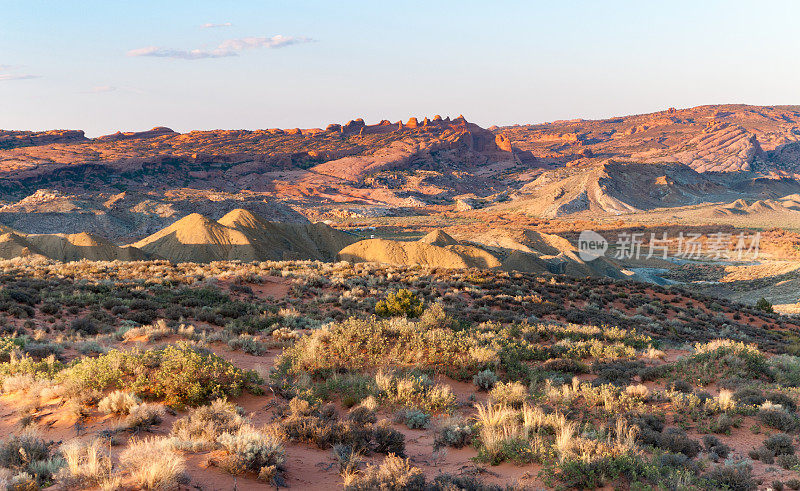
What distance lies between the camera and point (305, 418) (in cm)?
638

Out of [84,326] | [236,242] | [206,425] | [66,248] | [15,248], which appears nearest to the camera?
[206,425]

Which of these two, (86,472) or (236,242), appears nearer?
(86,472)

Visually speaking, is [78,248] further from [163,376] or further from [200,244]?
[163,376]

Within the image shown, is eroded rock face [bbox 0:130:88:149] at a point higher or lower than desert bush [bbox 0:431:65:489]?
higher

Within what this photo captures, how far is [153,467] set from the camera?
434 centimetres

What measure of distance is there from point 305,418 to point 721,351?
375 inches

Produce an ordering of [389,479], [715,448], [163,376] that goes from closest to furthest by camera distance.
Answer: [389,479] < [715,448] < [163,376]

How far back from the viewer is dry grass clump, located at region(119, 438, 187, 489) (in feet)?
14.2

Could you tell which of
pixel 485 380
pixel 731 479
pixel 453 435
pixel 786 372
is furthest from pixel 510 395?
pixel 786 372

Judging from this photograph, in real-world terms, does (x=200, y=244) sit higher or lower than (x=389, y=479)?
lower

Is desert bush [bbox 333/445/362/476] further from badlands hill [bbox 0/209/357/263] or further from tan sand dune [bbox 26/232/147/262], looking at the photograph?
tan sand dune [bbox 26/232/147/262]

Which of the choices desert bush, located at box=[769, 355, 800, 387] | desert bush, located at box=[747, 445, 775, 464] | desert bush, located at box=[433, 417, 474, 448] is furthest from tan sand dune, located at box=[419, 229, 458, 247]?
desert bush, located at box=[747, 445, 775, 464]

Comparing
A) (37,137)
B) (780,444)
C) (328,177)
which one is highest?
(37,137)

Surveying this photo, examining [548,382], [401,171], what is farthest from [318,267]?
[401,171]
